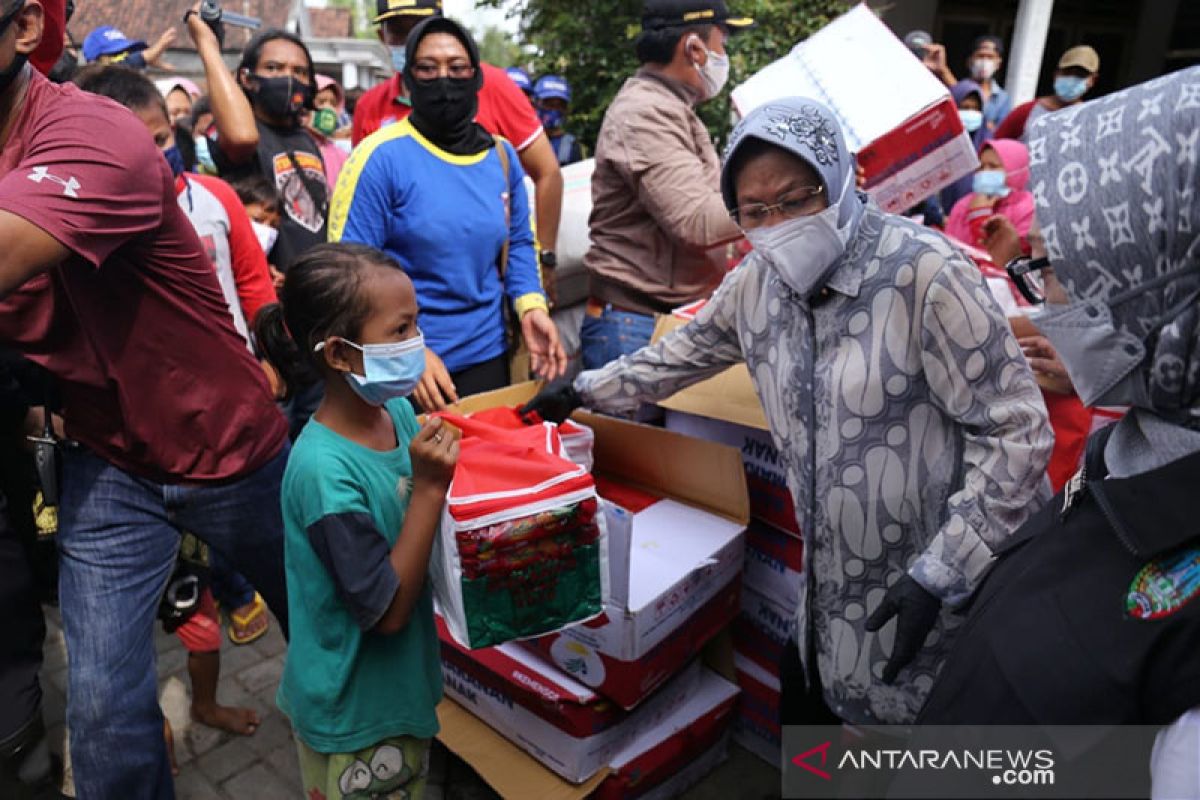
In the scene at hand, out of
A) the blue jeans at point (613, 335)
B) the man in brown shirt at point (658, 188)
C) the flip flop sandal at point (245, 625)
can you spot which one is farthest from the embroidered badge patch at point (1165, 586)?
the flip flop sandal at point (245, 625)

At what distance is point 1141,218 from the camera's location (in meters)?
0.92

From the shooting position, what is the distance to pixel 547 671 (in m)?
2.15

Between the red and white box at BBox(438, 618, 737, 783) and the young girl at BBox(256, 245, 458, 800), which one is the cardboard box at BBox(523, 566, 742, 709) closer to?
Answer: the red and white box at BBox(438, 618, 737, 783)

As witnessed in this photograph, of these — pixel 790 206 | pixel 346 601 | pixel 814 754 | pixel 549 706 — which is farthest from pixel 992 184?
pixel 346 601

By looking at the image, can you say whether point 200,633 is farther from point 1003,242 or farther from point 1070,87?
point 1070,87

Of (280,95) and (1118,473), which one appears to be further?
(280,95)

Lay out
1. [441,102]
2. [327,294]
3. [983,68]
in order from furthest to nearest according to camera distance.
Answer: [983,68], [441,102], [327,294]

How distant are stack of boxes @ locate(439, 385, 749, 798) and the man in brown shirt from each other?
618 mm

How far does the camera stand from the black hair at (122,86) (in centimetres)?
262

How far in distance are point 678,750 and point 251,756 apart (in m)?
1.40

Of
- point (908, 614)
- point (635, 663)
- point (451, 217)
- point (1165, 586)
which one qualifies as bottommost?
point (635, 663)

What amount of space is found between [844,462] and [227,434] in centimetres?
143

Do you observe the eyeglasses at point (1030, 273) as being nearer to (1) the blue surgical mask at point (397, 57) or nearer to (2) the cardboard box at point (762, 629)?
(2) the cardboard box at point (762, 629)

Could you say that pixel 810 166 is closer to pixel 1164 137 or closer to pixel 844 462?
pixel 844 462
